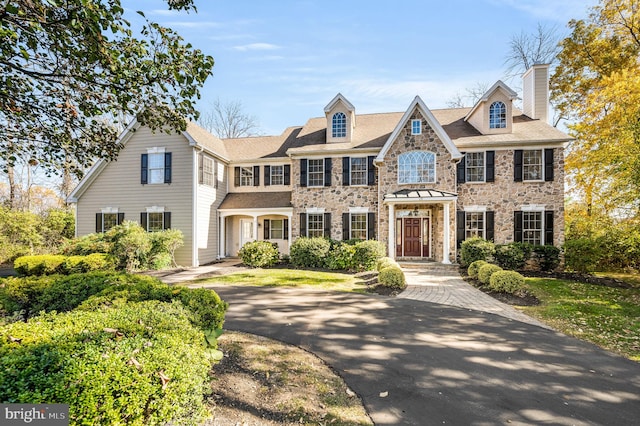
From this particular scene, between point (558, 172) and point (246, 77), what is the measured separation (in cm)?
1526

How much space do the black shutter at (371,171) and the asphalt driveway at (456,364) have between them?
938 cm

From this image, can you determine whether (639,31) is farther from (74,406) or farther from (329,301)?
(74,406)

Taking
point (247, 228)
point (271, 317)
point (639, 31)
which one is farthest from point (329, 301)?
point (639, 31)

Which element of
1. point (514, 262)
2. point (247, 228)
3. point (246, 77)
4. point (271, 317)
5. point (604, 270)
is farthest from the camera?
point (247, 228)

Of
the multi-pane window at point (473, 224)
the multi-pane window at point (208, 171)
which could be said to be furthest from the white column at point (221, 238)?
the multi-pane window at point (473, 224)

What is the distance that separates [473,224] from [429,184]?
10.1ft

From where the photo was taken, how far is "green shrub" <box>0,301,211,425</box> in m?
1.89

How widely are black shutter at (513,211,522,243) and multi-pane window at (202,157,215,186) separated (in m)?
16.4

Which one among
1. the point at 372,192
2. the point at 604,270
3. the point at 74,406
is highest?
the point at 372,192

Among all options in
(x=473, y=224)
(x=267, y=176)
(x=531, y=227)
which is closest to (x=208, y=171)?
(x=267, y=176)

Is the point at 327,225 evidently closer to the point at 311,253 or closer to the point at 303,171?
the point at 311,253

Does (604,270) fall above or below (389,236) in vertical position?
below

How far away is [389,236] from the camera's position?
15031 mm

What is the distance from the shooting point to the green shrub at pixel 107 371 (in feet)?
6.22
